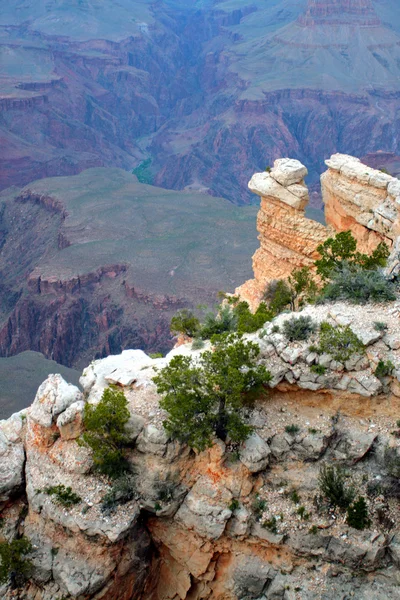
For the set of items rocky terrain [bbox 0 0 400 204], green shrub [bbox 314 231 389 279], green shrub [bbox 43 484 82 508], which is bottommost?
rocky terrain [bbox 0 0 400 204]

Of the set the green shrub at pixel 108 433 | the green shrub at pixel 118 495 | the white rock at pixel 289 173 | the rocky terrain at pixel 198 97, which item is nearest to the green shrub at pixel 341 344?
the green shrub at pixel 108 433

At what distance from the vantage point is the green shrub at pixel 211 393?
19656mm

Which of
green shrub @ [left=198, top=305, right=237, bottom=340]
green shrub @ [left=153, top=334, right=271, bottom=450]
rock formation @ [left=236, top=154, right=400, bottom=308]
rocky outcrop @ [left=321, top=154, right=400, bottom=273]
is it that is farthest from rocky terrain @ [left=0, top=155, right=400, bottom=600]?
rock formation @ [left=236, top=154, right=400, bottom=308]

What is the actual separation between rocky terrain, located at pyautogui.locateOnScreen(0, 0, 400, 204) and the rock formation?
95.5 m

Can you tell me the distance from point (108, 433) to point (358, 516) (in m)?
7.91

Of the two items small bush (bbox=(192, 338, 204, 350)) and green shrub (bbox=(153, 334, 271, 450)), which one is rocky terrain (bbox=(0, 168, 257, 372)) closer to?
small bush (bbox=(192, 338, 204, 350))

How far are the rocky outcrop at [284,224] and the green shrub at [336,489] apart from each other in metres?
16.3

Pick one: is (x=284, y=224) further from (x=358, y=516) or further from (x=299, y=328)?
(x=358, y=516)

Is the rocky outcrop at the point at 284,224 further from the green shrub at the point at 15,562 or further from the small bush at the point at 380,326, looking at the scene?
the green shrub at the point at 15,562

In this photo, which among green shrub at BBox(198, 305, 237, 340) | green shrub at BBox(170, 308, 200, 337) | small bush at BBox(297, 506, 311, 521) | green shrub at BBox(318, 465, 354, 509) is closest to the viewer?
green shrub at BBox(318, 465, 354, 509)

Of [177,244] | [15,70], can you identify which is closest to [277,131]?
[15,70]

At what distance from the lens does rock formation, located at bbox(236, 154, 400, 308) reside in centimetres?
3012

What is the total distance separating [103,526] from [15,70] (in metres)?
133

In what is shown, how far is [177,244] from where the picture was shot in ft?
260
